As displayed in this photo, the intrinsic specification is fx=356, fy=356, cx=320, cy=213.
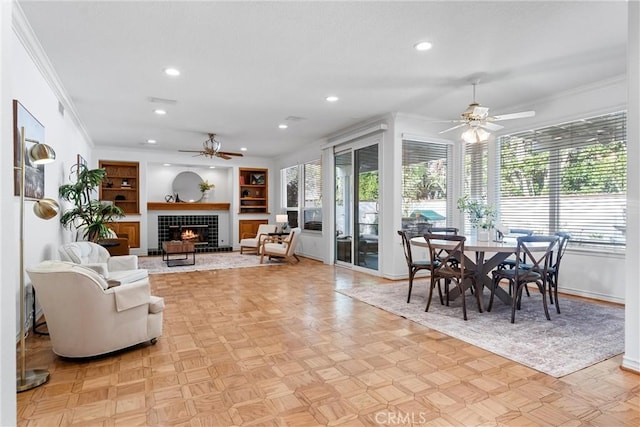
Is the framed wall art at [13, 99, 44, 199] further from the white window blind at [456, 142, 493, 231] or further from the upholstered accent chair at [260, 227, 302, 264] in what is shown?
the white window blind at [456, 142, 493, 231]

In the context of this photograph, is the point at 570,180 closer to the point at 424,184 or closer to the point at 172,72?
the point at 424,184

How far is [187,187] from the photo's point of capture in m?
9.77

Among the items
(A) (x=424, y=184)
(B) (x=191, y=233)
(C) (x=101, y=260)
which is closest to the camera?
(C) (x=101, y=260)

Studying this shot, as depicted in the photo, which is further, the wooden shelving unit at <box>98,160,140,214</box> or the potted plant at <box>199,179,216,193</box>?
the potted plant at <box>199,179,216,193</box>

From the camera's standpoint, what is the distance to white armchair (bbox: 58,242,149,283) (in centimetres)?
395

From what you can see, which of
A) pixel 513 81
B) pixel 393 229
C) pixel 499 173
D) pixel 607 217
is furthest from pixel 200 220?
pixel 607 217

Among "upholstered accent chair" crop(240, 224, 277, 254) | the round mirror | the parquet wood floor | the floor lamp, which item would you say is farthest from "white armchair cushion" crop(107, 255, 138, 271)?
the round mirror

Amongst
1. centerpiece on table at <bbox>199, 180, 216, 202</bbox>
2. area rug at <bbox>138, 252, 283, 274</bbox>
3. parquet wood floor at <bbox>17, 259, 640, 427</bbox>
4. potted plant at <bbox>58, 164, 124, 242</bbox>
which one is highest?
centerpiece on table at <bbox>199, 180, 216, 202</bbox>

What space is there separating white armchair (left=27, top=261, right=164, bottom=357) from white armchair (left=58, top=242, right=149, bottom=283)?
1.33 meters

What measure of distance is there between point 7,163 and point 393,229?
4.92 meters

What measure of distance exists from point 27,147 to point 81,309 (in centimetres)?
172

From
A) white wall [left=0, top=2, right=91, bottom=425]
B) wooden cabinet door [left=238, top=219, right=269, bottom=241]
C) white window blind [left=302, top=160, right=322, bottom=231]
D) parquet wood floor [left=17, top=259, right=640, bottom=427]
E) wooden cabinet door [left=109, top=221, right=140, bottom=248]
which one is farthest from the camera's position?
wooden cabinet door [left=238, top=219, right=269, bottom=241]

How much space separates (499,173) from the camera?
553 cm

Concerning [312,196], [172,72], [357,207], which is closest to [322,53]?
[172,72]
